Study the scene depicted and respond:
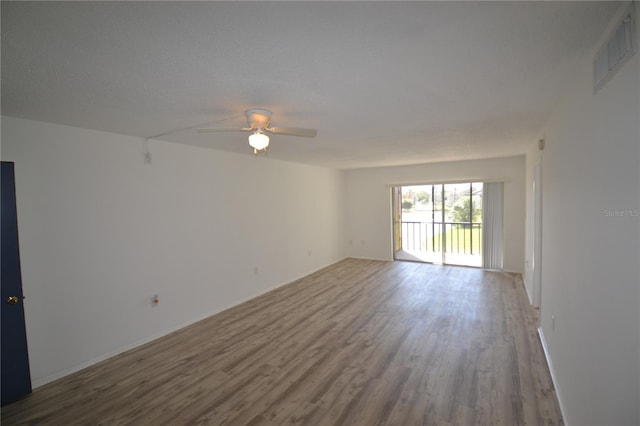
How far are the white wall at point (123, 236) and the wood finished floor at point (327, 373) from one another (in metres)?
0.29

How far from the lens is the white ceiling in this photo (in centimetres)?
115

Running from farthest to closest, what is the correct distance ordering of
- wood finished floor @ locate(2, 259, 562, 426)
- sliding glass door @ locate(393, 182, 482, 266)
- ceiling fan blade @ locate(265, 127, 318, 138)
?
sliding glass door @ locate(393, 182, 482, 266), ceiling fan blade @ locate(265, 127, 318, 138), wood finished floor @ locate(2, 259, 562, 426)

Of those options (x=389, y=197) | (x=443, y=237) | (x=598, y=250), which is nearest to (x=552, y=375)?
(x=598, y=250)

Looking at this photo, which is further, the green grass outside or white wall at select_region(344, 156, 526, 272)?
the green grass outside

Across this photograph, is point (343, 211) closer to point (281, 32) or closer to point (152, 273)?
point (152, 273)

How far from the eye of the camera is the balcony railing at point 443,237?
6.91m

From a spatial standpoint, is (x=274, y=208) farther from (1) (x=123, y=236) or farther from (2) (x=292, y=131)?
(2) (x=292, y=131)

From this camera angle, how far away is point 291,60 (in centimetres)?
154

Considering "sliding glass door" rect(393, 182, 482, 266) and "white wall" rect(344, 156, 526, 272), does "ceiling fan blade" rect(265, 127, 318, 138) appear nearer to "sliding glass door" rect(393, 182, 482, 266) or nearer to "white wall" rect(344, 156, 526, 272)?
"white wall" rect(344, 156, 526, 272)

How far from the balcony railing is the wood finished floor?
278 cm

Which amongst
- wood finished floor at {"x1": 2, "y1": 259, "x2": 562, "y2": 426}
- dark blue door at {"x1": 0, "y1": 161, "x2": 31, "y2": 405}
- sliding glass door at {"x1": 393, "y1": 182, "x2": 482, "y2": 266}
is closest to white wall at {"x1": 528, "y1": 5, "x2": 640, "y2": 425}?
wood finished floor at {"x1": 2, "y1": 259, "x2": 562, "y2": 426}

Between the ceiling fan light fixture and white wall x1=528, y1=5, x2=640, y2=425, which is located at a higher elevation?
the ceiling fan light fixture

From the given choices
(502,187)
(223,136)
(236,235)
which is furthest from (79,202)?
(502,187)

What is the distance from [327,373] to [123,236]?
2.61 meters
